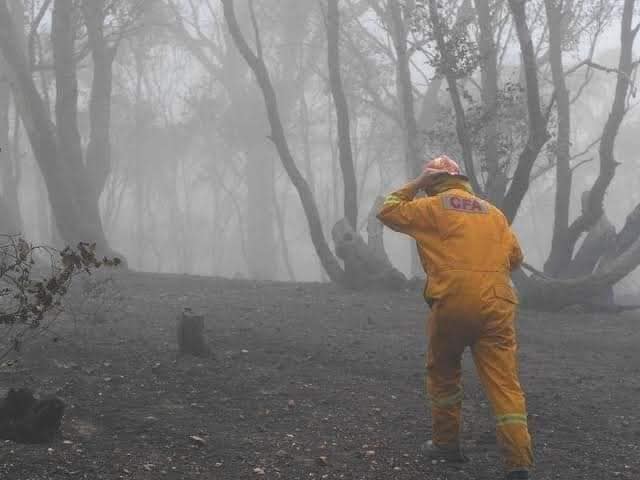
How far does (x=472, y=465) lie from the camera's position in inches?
192

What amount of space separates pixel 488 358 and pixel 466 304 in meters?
0.34

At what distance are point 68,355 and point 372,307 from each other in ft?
15.3

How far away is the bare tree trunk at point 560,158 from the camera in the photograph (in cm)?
1121

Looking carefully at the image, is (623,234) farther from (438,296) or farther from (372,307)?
(438,296)

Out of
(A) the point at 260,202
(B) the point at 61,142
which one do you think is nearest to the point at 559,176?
(B) the point at 61,142

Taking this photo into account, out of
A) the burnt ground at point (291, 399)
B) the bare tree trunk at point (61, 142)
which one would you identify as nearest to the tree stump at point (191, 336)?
the burnt ground at point (291, 399)

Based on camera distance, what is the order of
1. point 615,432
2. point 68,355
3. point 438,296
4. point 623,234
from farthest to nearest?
point 623,234, point 68,355, point 615,432, point 438,296

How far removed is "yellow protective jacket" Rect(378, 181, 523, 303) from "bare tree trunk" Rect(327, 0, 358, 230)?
7.45 m

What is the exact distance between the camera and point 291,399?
6105 millimetres

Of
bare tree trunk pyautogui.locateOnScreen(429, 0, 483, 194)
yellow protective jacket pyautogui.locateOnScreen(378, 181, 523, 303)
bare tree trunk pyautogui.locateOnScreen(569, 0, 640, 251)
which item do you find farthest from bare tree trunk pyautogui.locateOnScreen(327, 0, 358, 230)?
yellow protective jacket pyautogui.locateOnScreen(378, 181, 523, 303)

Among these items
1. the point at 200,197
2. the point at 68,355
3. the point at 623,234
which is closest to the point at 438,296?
the point at 68,355

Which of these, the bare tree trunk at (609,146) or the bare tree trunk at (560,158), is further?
the bare tree trunk at (560,158)

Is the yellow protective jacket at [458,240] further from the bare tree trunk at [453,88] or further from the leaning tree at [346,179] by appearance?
the leaning tree at [346,179]

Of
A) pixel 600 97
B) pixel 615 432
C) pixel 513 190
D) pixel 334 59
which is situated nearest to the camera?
pixel 615 432
